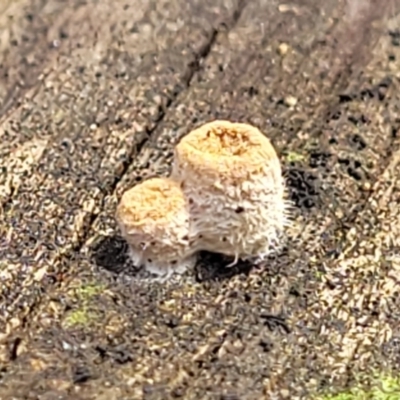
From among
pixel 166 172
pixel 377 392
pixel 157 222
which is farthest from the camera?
pixel 166 172

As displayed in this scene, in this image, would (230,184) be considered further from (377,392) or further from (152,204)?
(377,392)

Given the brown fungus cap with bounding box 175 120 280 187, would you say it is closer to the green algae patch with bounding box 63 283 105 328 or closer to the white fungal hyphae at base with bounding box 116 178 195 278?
the white fungal hyphae at base with bounding box 116 178 195 278

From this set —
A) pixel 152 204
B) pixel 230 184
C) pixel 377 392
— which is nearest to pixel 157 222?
pixel 152 204

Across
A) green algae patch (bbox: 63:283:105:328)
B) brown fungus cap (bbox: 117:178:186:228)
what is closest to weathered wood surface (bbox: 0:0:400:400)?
green algae patch (bbox: 63:283:105:328)

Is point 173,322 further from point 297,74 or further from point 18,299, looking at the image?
point 297,74

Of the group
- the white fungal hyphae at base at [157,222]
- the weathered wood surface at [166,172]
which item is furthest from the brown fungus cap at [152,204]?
the weathered wood surface at [166,172]

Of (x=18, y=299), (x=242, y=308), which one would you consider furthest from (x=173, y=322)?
(x=18, y=299)

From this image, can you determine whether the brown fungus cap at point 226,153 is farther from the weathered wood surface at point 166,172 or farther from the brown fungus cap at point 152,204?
the weathered wood surface at point 166,172
